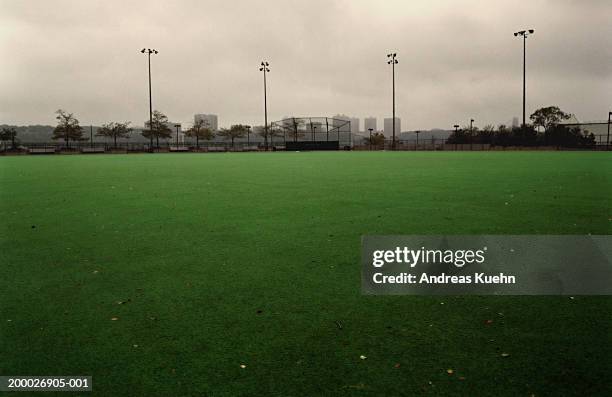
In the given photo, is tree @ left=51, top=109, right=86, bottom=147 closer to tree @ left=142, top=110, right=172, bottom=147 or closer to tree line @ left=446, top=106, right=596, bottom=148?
tree @ left=142, top=110, right=172, bottom=147

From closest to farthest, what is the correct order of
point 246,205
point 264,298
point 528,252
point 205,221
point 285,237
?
point 264,298 → point 528,252 → point 285,237 → point 205,221 → point 246,205

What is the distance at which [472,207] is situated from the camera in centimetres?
830

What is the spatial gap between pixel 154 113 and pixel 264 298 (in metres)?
81.6

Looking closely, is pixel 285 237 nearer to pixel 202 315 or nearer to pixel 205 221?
pixel 205 221

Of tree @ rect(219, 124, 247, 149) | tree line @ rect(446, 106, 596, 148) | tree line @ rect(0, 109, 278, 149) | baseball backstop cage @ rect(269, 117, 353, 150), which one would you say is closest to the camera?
tree line @ rect(446, 106, 596, 148)

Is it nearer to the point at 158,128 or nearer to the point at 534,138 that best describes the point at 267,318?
the point at 534,138

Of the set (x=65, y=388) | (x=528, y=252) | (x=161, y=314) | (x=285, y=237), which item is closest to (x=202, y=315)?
(x=161, y=314)

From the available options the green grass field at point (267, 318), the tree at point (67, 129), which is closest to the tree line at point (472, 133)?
the tree at point (67, 129)

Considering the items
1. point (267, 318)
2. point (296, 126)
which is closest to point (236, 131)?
point (296, 126)

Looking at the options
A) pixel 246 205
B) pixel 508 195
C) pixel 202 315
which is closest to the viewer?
pixel 202 315

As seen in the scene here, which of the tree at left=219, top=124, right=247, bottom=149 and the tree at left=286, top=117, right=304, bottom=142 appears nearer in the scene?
the tree at left=286, top=117, right=304, bottom=142

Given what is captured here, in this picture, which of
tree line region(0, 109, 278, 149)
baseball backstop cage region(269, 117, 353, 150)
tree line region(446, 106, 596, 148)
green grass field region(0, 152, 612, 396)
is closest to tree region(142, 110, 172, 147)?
tree line region(0, 109, 278, 149)

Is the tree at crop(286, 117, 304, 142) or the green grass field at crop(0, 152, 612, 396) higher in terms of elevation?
the tree at crop(286, 117, 304, 142)

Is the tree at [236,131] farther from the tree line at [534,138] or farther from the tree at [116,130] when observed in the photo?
the tree line at [534,138]
